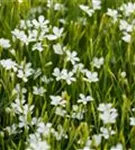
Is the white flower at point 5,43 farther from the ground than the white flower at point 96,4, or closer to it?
closer to it

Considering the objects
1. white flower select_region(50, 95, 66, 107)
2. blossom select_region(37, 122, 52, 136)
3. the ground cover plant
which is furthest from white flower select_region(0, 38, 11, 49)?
blossom select_region(37, 122, 52, 136)

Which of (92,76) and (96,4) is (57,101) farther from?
(96,4)

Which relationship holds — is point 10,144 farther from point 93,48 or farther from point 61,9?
point 61,9

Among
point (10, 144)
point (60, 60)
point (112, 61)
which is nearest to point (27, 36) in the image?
point (60, 60)

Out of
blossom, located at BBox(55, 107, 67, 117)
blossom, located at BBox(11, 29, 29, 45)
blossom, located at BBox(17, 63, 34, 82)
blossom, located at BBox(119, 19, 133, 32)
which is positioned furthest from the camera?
blossom, located at BBox(119, 19, 133, 32)

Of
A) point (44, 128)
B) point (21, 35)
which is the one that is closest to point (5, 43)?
point (21, 35)

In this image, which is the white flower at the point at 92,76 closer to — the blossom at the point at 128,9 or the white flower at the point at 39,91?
the white flower at the point at 39,91

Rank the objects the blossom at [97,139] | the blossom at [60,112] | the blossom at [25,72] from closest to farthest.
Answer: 1. the blossom at [97,139]
2. the blossom at [60,112]
3. the blossom at [25,72]

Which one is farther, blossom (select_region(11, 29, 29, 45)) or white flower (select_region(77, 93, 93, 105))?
blossom (select_region(11, 29, 29, 45))

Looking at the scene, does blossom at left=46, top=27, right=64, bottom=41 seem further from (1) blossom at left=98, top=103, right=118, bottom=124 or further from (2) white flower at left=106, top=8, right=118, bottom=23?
(1) blossom at left=98, top=103, right=118, bottom=124

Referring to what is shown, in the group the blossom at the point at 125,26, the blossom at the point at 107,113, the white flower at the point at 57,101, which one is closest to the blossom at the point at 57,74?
the white flower at the point at 57,101
